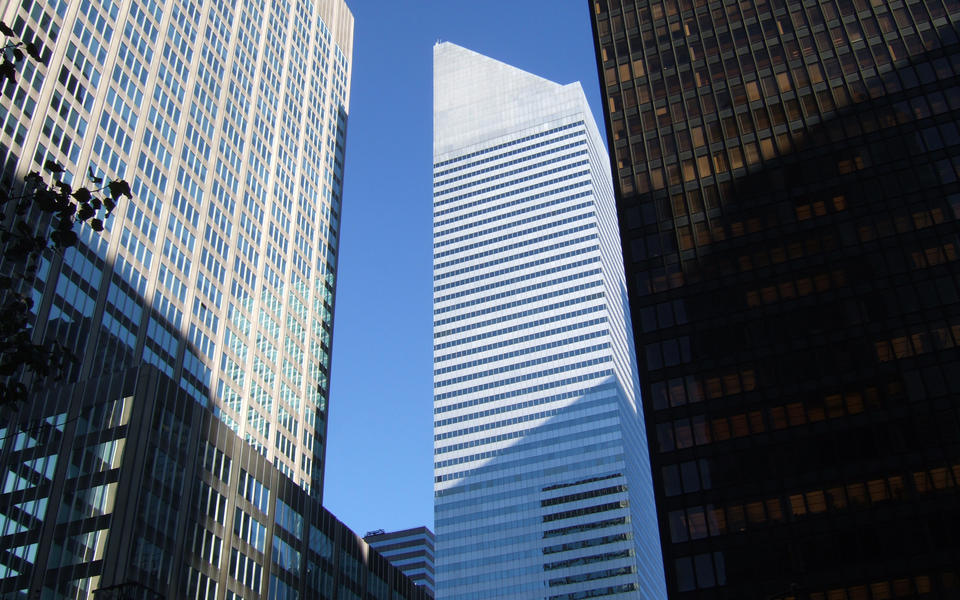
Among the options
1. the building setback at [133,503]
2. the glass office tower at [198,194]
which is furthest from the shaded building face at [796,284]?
the glass office tower at [198,194]

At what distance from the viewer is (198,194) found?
362ft

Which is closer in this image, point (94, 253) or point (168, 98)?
point (94, 253)

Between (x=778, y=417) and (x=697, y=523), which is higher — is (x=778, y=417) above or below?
above

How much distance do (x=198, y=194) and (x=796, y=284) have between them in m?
68.4

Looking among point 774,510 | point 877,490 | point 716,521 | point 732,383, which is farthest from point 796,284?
point 716,521

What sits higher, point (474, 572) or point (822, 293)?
point (474, 572)

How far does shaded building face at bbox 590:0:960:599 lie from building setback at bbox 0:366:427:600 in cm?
3506

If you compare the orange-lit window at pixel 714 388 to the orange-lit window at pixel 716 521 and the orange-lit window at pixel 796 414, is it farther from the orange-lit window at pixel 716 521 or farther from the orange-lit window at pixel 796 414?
the orange-lit window at pixel 716 521

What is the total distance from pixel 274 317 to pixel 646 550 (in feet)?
367

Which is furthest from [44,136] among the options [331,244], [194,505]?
[331,244]

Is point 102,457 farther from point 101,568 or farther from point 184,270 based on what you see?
point 184,270

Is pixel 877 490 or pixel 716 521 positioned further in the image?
pixel 716 521

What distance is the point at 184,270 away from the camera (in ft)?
340

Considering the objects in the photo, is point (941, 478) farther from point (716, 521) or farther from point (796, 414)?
point (716, 521)
